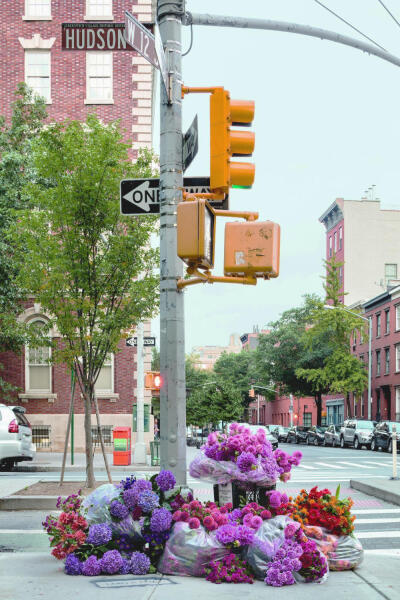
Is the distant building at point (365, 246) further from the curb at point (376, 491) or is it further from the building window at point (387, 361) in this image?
the curb at point (376, 491)

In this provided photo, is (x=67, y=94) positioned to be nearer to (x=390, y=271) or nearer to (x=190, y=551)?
(x=190, y=551)

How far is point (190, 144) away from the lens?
7.23m

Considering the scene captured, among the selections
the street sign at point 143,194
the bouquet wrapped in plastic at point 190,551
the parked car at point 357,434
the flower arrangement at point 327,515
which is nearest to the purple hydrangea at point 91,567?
the bouquet wrapped in plastic at point 190,551

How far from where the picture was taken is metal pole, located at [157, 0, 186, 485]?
7102mm

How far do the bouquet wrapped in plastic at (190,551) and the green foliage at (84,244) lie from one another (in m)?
7.72

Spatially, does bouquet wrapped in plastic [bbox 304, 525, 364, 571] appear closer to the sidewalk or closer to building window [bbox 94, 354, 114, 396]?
the sidewalk

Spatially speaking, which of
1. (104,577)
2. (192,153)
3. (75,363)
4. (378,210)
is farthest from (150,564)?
(378,210)

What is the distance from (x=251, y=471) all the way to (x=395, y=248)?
220 feet

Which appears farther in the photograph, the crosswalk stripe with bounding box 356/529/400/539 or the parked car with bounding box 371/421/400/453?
the parked car with bounding box 371/421/400/453

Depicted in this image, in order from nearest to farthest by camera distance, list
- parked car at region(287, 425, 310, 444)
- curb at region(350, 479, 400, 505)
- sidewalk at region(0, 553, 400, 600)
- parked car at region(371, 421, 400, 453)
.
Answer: sidewalk at region(0, 553, 400, 600), curb at region(350, 479, 400, 505), parked car at region(371, 421, 400, 453), parked car at region(287, 425, 310, 444)

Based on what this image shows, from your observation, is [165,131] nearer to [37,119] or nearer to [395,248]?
[37,119]

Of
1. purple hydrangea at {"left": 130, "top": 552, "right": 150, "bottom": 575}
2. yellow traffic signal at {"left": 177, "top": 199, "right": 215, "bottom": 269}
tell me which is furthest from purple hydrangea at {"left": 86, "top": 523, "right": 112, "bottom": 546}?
yellow traffic signal at {"left": 177, "top": 199, "right": 215, "bottom": 269}

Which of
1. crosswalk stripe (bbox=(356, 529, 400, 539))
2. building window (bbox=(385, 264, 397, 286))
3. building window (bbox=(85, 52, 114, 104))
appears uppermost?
building window (bbox=(85, 52, 114, 104))

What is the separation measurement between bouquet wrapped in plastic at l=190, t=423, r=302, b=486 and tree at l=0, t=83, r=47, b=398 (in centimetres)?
1552
